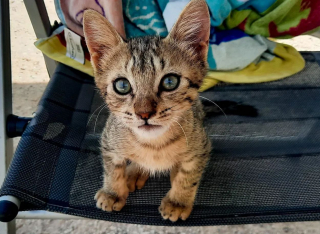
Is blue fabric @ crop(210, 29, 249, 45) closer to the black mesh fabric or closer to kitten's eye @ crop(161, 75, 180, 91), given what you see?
the black mesh fabric

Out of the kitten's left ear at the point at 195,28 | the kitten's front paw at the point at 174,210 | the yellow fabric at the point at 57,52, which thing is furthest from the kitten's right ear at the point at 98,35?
the yellow fabric at the point at 57,52

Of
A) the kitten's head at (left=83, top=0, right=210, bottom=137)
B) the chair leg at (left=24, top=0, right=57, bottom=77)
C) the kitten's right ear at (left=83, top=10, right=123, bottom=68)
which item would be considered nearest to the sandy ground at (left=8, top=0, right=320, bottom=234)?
the chair leg at (left=24, top=0, right=57, bottom=77)

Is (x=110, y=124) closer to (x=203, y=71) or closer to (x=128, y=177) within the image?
(x=128, y=177)

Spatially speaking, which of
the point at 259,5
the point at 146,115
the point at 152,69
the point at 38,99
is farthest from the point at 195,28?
the point at 38,99

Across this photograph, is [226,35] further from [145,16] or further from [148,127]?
[148,127]

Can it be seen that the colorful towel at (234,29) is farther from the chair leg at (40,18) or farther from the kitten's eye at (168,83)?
the kitten's eye at (168,83)

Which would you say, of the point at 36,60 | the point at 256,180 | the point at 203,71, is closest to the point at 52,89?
the point at 203,71

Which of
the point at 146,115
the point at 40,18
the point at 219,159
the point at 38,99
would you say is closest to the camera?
the point at 146,115
